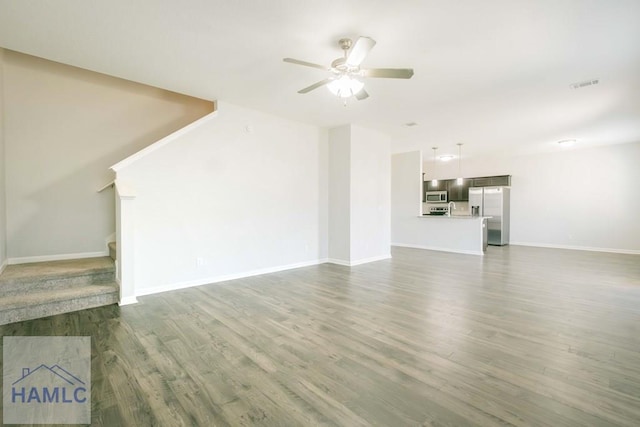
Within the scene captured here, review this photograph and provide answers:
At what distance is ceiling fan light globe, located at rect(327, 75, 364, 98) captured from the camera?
2.90 metres

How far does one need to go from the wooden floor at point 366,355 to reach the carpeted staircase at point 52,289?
0.19 m

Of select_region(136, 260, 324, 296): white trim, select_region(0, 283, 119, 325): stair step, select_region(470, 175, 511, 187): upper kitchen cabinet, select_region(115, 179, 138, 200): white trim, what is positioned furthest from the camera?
select_region(470, 175, 511, 187): upper kitchen cabinet

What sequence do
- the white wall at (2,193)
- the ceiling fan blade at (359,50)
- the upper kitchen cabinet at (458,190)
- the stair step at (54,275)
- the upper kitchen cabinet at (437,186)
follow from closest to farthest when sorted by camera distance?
1. the ceiling fan blade at (359,50)
2. the stair step at (54,275)
3. the white wall at (2,193)
4. the upper kitchen cabinet at (458,190)
5. the upper kitchen cabinet at (437,186)

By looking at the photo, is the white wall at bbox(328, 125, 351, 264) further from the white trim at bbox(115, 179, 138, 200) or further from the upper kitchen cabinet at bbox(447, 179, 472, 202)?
the upper kitchen cabinet at bbox(447, 179, 472, 202)

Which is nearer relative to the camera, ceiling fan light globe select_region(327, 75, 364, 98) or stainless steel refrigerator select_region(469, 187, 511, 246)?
ceiling fan light globe select_region(327, 75, 364, 98)

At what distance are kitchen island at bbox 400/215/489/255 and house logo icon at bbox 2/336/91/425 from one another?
775cm

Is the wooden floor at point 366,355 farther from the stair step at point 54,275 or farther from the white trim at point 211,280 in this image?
the stair step at point 54,275

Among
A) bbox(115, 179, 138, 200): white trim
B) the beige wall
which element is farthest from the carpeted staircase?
bbox(115, 179, 138, 200): white trim

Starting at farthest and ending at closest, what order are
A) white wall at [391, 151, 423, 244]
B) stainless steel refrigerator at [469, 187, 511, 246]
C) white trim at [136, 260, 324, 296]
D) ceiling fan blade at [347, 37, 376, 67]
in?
stainless steel refrigerator at [469, 187, 511, 246] < white wall at [391, 151, 423, 244] < white trim at [136, 260, 324, 296] < ceiling fan blade at [347, 37, 376, 67]

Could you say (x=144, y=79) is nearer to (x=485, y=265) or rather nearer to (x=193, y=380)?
(x=193, y=380)

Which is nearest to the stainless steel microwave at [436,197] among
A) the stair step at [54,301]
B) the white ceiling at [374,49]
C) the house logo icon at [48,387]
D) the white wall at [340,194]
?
the white ceiling at [374,49]

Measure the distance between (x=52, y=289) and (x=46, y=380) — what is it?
1.96 meters

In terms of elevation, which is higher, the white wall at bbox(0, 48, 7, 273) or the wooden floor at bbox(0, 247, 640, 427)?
the white wall at bbox(0, 48, 7, 273)

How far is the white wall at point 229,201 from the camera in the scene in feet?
13.4
